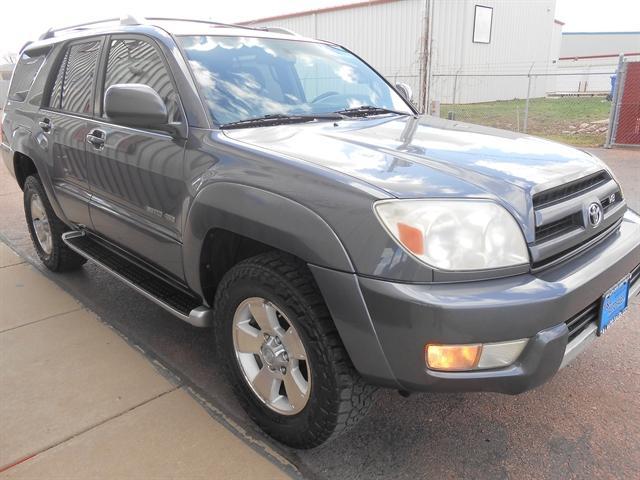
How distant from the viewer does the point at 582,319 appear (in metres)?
2.07

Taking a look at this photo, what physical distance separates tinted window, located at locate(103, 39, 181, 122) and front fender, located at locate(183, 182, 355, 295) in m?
0.57

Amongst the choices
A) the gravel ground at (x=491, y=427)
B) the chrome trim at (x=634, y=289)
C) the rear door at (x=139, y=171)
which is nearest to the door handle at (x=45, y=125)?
the rear door at (x=139, y=171)

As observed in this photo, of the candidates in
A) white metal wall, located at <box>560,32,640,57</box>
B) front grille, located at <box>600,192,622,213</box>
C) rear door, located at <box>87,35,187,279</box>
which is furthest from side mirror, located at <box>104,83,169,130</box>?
white metal wall, located at <box>560,32,640,57</box>

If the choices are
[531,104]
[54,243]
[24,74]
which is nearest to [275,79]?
[54,243]

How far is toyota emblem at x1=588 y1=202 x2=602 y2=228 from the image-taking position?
2.18 metres

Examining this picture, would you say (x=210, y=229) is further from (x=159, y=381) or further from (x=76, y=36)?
(x=76, y=36)

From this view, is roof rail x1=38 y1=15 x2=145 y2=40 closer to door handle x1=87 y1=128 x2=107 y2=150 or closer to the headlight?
door handle x1=87 y1=128 x2=107 y2=150

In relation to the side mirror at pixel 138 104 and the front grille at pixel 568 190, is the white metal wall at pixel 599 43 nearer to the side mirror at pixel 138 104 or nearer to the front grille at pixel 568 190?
the front grille at pixel 568 190

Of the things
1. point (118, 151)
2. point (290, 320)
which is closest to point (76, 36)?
point (118, 151)

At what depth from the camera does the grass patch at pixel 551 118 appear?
1284 centimetres

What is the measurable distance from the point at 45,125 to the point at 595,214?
3.61 meters

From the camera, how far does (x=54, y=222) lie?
13.8 ft

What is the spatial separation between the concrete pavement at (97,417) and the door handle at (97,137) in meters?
1.20

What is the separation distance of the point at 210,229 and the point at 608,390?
2177 millimetres
